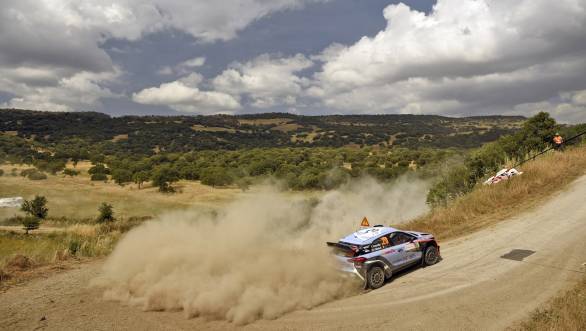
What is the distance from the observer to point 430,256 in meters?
14.0

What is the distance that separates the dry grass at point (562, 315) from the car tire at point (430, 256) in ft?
13.8

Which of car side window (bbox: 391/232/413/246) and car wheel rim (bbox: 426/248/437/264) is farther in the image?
car wheel rim (bbox: 426/248/437/264)

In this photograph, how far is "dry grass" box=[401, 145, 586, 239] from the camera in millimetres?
18594

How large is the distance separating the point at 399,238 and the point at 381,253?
1176mm

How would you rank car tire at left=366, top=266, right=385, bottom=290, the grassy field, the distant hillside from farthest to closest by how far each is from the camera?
the distant hillside < the grassy field < car tire at left=366, top=266, right=385, bottom=290

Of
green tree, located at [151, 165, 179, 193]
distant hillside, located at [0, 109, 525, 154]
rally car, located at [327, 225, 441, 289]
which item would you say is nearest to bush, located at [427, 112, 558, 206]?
rally car, located at [327, 225, 441, 289]

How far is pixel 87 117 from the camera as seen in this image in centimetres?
19000

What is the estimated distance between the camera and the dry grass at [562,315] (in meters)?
8.45

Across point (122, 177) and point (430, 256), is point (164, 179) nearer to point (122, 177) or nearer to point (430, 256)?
point (122, 177)

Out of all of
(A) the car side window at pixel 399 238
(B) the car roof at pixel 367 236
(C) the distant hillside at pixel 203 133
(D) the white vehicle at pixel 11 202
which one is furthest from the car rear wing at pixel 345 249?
(C) the distant hillside at pixel 203 133

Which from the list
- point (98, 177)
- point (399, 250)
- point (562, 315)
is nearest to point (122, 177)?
point (98, 177)

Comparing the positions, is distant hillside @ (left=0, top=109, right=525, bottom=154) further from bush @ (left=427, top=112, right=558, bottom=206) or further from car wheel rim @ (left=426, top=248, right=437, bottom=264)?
car wheel rim @ (left=426, top=248, right=437, bottom=264)

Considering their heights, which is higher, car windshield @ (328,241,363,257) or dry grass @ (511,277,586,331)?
car windshield @ (328,241,363,257)

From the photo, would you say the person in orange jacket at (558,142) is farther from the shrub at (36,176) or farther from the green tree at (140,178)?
the shrub at (36,176)
